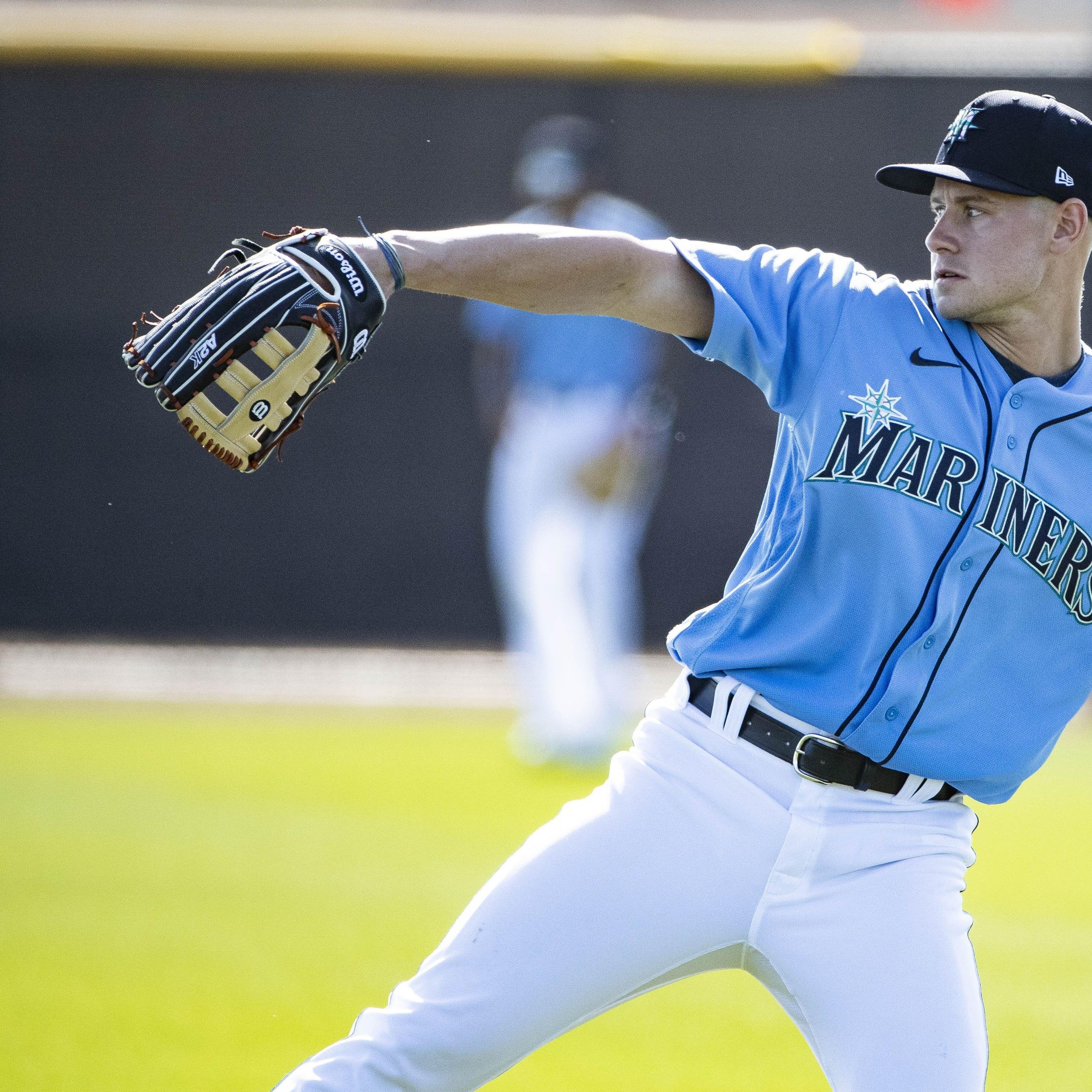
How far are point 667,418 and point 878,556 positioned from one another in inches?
190

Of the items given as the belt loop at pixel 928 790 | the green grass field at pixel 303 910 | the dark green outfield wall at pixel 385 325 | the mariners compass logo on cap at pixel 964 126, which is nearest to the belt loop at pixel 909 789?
the belt loop at pixel 928 790

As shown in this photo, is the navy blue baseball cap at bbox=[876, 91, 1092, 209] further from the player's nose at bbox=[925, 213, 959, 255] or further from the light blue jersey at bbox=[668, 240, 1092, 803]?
the light blue jersey at bbox=[668, 240, 1092, 803]

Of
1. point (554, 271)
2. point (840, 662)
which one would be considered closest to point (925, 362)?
point (840, 662)

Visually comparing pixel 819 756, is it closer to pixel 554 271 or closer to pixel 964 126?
pixel 554 271

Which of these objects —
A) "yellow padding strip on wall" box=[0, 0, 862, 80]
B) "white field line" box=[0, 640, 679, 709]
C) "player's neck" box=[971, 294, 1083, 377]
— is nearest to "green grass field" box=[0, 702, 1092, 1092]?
"white field line" box=[0, 640, 679, 709]

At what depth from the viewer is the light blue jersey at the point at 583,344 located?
6.37 metres

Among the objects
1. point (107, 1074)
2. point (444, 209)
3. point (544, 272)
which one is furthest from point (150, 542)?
point (544, 272)

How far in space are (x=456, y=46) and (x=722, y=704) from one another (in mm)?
7820

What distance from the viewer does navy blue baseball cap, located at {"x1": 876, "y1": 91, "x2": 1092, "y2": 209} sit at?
2.28 metres

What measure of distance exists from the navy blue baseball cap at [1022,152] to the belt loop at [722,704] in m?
Result: 0.82

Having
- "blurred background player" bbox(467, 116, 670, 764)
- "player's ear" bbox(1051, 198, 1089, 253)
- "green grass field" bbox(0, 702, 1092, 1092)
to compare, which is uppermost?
"player's ear" bbox(1051, 198, 1089, 253)

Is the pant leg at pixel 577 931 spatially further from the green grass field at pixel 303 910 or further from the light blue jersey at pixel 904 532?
the green grass field at pixel 303 910

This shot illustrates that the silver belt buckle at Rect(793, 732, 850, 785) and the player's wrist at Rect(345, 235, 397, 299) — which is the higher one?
the player's wrist at Rect(345, 235, 397, 299)

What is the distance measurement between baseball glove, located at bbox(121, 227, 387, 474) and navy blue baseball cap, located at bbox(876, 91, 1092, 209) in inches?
36.1
